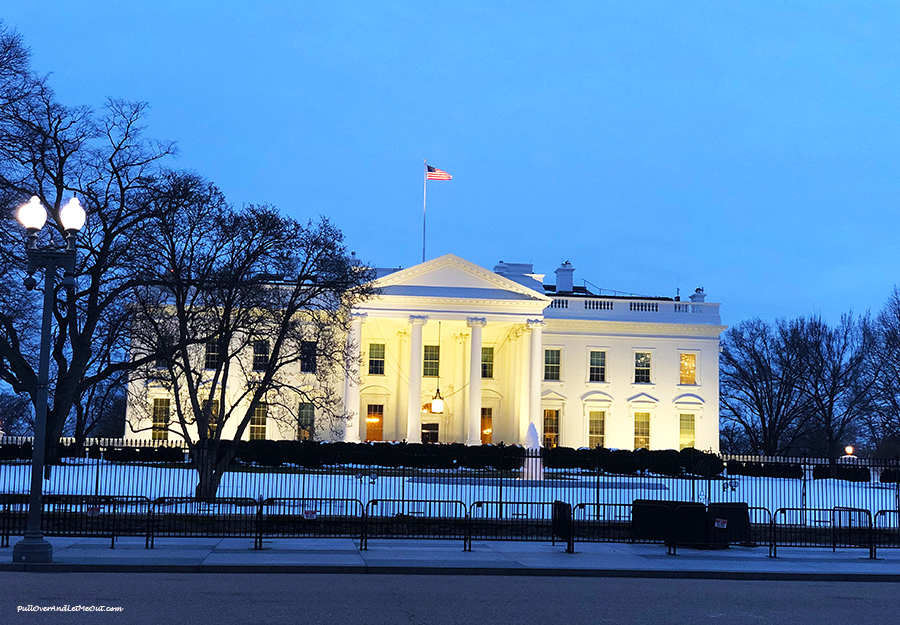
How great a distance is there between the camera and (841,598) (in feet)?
46.2

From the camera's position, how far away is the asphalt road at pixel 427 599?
11.0 metres

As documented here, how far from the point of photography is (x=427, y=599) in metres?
12.7

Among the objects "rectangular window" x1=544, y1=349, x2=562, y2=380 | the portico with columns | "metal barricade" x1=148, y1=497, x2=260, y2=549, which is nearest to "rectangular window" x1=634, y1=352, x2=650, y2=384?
"rectangular window" x1=544, y1=349, x2=562, y2=380

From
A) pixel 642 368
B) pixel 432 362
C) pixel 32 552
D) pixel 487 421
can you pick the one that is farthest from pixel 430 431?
pixel 32 552

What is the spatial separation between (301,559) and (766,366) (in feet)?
225

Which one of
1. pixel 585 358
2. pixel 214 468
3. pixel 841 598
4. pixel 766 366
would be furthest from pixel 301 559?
pixel 766 366

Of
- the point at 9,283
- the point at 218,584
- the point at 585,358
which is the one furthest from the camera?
the point at 585,358

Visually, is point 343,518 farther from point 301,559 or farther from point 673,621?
point 673,621

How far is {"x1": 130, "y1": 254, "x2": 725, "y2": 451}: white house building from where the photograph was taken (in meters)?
63.3

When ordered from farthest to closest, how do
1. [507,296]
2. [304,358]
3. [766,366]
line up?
1. [766,366]
2. [507,296]
3. [304,358]

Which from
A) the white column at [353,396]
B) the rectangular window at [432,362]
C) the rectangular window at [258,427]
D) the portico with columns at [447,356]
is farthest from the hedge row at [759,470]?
the rectangular window at [258,427]

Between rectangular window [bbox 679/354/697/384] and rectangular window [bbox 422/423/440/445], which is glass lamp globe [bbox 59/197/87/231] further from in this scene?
rectangular window [bbox 679/354/697/384]

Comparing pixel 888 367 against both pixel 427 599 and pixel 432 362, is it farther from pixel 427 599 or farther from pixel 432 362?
pixel 427 599

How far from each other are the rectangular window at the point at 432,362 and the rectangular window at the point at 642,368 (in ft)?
44.6
